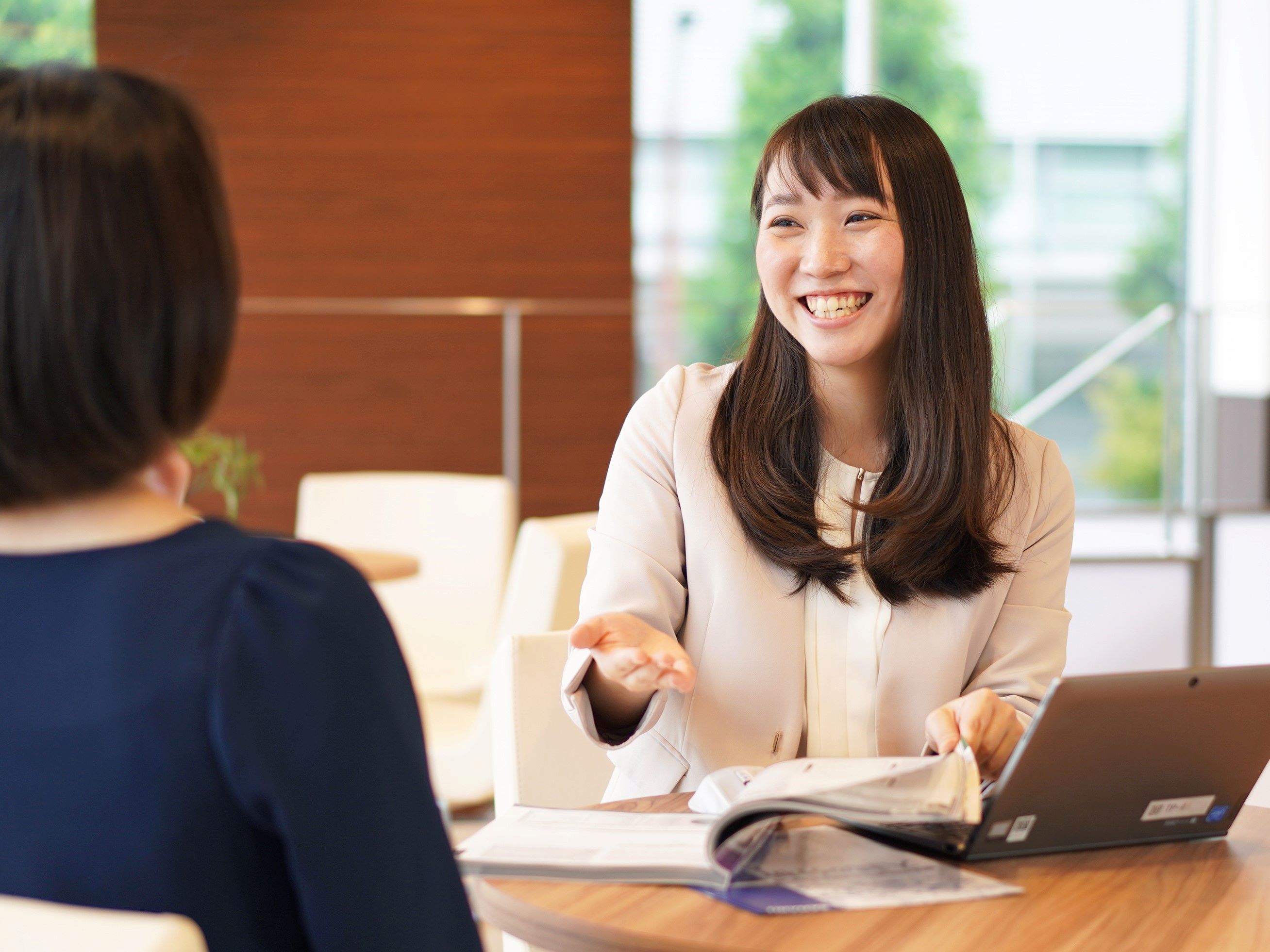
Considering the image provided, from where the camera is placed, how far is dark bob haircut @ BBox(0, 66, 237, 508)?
72cm

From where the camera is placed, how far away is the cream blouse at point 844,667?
60.4 inches

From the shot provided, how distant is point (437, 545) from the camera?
3617 mm

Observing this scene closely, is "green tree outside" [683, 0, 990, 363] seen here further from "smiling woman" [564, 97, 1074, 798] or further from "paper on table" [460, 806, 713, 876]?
"paper on table" [460, 806, 713, 876]

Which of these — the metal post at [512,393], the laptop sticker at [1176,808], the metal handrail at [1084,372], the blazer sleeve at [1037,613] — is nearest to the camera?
the laptop sticker at [1176,808]

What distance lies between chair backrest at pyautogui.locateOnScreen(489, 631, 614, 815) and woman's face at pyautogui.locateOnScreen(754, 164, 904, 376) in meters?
0.49

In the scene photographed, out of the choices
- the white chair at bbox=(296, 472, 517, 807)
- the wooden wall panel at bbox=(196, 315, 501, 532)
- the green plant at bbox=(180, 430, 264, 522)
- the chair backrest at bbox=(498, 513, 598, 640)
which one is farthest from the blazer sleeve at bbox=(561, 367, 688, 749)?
the wooden wall panel at bbox=(196, 315, 501, 532)

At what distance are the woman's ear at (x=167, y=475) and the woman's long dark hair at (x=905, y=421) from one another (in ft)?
2.76

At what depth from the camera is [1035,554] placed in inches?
63.2

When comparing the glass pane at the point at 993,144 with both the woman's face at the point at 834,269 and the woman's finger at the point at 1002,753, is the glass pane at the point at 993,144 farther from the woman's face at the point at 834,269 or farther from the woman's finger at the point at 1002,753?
the woman's finger at the point at 1002,753

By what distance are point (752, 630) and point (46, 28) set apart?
536 cm

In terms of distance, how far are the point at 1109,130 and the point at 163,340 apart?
22.4 feet

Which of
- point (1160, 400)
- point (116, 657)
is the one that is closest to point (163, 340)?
point (116, 657)

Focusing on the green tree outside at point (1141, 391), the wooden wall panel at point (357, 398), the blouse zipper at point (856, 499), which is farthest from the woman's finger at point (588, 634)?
the wooden wall panel at point (357, 398)

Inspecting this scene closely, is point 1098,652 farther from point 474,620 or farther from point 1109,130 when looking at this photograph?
point 1109,130
